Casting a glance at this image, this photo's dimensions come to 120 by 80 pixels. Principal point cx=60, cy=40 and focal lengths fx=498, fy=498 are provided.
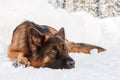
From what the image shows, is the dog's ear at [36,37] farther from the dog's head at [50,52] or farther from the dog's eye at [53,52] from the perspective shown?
the dog's eye at [53,52]

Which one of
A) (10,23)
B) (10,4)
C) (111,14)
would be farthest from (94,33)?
(111,14)

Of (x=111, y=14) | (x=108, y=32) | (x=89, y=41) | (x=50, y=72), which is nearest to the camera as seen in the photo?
(x=50, y=72)

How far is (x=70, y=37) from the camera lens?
12.9 meters

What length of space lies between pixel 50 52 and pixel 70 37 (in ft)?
16.0

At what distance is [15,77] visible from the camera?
6816mm

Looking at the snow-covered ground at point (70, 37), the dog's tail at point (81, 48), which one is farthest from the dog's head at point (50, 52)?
the dog's tail at point (81, 48)

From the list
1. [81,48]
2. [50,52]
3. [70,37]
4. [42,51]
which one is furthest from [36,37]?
[70,37]

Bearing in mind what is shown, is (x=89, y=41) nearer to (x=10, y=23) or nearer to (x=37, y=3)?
(x=10, y=23)

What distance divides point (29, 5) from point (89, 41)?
4.70m

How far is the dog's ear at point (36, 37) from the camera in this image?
8.24 metres

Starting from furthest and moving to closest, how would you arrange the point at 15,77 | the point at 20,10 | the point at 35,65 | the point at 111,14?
1. the point at 111,14
2. the point at 20,10
3. the point at 35,65
4. the point at 15,77

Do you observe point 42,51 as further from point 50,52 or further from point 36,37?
point 36,37

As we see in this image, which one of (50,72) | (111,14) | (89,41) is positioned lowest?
(111,14)

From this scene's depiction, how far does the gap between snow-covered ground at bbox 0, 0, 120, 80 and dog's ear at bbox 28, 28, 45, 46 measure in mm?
567
